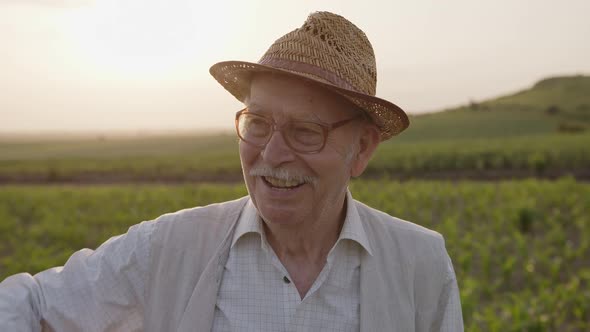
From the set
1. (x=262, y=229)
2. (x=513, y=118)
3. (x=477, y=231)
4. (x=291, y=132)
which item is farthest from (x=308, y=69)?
(x=513, y=118)

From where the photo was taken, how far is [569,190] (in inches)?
480

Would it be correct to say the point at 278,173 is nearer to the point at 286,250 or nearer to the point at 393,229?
the point at 286,250

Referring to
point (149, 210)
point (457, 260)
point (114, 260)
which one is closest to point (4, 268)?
point (149, 210)

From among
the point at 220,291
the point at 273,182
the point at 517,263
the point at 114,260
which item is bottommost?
the point at 517,263

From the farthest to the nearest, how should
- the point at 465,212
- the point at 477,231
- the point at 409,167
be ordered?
the point at 409,167 → the point at 465,212 → the point at 477,231

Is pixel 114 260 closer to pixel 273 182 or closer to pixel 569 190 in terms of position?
pixel 273 182

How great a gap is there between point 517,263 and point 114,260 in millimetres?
6987

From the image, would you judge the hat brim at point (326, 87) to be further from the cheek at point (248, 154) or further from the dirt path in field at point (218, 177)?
the dirt path in field at point (218, 177)

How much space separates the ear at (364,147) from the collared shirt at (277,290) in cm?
23

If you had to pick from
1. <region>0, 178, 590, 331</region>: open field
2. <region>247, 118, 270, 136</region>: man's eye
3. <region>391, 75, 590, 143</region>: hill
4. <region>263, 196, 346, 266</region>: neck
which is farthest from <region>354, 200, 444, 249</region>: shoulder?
<region>391, 75, 590, 143</region>: hill

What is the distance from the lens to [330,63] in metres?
1.90

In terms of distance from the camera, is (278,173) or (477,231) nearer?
(278,173)

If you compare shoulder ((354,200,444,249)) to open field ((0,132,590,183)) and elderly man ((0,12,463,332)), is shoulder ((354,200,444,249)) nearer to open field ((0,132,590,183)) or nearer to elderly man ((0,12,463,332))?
elderly man ((0,12,463,332))

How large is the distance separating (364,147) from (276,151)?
45 cm
